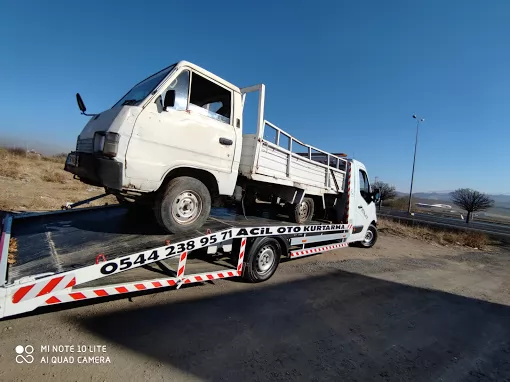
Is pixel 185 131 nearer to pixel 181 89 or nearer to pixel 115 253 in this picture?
pixel 181 89

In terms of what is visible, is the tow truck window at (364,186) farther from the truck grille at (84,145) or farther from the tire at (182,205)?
the truck grille at (84,145)

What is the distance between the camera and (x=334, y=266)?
271 inches

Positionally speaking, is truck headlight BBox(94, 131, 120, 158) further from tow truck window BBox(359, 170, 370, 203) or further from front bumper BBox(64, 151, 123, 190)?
tow truck window BBox(359, 170, 370, 203)

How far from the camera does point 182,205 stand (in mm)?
4055

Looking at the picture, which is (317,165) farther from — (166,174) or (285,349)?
(285,349)

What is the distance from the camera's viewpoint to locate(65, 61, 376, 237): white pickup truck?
3.50 meters

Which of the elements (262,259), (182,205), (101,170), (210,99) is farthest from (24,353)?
(210,99)

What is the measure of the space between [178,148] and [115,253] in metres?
1.57

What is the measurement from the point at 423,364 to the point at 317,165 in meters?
4.58

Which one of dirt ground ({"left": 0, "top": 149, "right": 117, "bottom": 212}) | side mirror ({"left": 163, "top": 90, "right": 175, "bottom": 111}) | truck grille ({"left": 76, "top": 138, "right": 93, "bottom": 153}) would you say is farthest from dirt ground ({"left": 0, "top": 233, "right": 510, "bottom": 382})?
dirt ground ({"left": 0, "top": 149, "right": 117, "bottom": 212})

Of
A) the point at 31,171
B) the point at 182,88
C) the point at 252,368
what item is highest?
the point at 182,88

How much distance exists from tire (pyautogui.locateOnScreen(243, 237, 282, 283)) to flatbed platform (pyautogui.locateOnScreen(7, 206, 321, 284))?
68cm

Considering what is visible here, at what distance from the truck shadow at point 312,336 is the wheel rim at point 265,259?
0.33 meters

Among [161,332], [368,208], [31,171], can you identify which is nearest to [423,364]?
[161,332]
